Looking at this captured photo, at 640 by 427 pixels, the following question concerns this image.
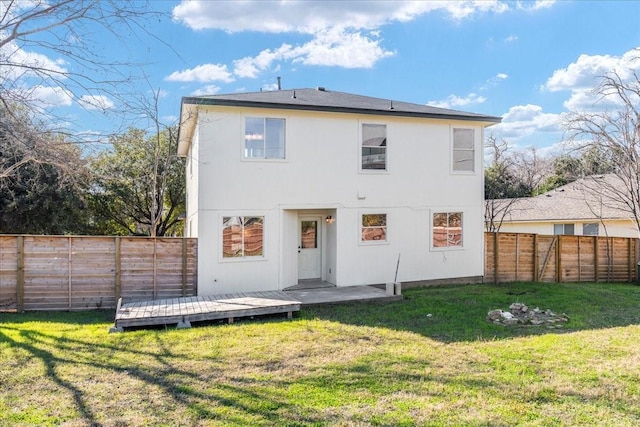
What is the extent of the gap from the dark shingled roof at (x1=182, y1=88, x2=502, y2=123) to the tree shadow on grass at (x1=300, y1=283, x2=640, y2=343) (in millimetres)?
5289

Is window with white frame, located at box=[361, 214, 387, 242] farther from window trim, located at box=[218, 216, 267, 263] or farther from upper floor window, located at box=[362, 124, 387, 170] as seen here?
window trim, located at box=[218, 216, 267, 263]

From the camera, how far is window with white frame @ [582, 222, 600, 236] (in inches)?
798

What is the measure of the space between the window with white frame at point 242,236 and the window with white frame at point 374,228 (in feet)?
10.2

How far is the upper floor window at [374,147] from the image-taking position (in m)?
12.2

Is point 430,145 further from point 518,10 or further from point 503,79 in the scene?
point 503,79

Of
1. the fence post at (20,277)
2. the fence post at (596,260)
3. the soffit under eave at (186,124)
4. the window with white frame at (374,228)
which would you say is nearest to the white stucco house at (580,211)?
the fence post at (596,260)

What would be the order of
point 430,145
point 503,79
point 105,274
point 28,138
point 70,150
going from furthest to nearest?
1. point 503,79
2. point 430,145
3. point 105,274
4. point 70,150
5. point 28,138

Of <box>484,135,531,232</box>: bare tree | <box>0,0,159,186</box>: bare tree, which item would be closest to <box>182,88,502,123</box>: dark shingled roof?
<box>0,0,159,186</box>: bare tree

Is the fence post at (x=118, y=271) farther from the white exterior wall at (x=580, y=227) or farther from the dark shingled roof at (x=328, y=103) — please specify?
the white exterior wall at (x=580, y=227)

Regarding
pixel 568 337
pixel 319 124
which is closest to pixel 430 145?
pixel 319 124

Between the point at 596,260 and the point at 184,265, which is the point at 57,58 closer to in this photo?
the point at 184,265

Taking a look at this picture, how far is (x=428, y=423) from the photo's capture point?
4199mm

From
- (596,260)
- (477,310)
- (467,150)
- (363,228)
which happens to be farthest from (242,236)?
(596,260)

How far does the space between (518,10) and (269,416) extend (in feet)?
47.8
